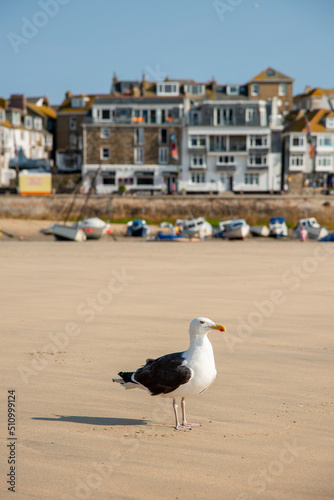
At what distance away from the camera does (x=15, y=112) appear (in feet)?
259

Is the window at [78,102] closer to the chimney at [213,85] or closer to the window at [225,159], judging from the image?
the chimney at [213,85]

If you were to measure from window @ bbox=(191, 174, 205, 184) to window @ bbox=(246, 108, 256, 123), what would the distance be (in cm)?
Answer: 837

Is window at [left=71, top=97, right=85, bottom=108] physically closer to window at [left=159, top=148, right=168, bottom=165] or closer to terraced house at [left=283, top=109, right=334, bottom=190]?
window at [left=159, top=148, right=168, bottom=165]

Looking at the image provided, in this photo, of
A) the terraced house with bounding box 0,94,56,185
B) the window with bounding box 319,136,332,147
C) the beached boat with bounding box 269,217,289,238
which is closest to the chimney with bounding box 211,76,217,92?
the window with bounding box 319,136,332,147

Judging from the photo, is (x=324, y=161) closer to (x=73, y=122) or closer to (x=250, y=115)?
(x=250, y=115)

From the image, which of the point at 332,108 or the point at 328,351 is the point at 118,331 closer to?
the point at 328,351

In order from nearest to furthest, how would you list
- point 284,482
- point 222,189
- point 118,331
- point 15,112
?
point 284,482, point 118,331, point 222,189, point 15,112

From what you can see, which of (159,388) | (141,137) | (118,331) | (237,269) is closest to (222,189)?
(141,137)

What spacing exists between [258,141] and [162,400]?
218 feet

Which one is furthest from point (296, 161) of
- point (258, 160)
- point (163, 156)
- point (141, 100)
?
point (141, 100)

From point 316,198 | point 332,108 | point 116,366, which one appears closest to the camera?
point 116,366

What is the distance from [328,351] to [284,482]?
4661 millimetres

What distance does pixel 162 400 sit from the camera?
725 cm

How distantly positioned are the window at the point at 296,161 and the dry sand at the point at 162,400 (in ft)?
194
